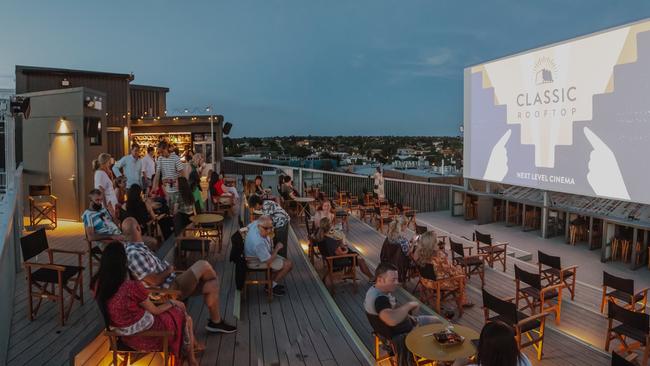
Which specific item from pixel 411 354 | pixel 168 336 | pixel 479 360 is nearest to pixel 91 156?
pixel 168 336

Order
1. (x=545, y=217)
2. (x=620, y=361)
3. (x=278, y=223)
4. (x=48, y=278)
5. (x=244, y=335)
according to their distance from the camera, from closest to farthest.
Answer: (x=620, y=361) → (x=244, y=335) → (x=48, y=278) → (x=278, y=223) → (x=545, y=217)

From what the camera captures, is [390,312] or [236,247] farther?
[236,247]

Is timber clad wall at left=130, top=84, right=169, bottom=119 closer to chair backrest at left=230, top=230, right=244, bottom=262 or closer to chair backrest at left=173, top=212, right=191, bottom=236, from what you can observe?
chair backrest at left=173, top=212, right=191, bottom=236

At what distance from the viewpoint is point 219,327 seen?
3.69 metres

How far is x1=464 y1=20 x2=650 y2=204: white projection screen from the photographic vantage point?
30.1 feet

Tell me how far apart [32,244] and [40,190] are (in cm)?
514

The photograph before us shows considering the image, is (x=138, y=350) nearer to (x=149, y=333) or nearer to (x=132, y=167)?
(x=149, y=333)

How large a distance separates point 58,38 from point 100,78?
19.6 meters

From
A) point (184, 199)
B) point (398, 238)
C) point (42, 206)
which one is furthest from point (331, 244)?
point (42, 206)

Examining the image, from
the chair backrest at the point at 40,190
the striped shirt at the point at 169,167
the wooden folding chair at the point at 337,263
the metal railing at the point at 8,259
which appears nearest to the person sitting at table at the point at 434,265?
the wooden folding chair at the point at 337,263

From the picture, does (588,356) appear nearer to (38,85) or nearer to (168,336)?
(168,336)

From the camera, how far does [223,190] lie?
365 inches

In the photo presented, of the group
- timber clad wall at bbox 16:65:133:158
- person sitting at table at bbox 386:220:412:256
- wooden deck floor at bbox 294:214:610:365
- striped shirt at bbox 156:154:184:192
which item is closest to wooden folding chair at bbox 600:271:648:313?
A: wooden deck floor at bbox 294:214:610:365

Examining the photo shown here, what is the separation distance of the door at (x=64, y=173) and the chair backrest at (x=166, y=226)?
3.49 metres
